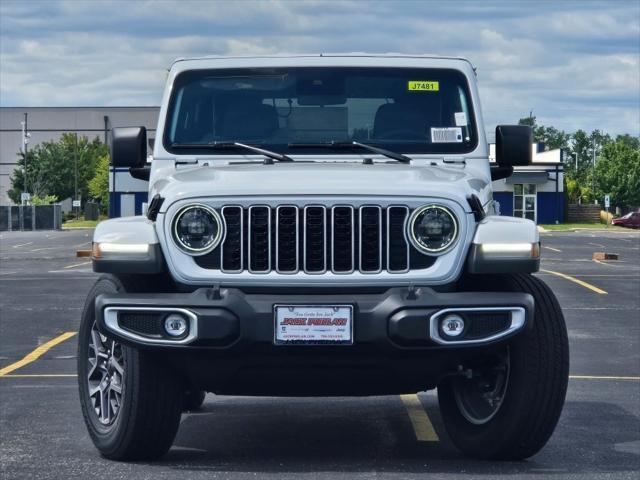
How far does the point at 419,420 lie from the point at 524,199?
3464 inches

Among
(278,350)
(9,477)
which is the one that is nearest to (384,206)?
(278,350)

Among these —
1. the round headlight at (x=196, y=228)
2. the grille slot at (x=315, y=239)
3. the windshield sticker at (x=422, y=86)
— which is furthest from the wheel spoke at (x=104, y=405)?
the windshield sticker at (x=422, y=86)

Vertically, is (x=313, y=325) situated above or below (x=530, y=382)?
above

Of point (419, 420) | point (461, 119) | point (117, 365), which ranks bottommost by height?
point (419, 420)

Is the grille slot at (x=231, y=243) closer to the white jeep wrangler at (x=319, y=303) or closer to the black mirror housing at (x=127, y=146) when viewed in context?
the white jeep wrangler at (x=319, y=303)

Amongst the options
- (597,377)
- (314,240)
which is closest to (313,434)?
(314,240)

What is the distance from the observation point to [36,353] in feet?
47.5

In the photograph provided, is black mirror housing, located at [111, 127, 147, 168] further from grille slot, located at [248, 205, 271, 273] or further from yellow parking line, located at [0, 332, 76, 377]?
yellow parking line, located at [0, 332, 76, 377]

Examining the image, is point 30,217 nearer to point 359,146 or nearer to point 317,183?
point 359,146

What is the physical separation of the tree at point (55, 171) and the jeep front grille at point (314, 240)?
10705cm

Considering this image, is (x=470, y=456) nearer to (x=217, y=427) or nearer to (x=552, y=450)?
(x=552, y=450)

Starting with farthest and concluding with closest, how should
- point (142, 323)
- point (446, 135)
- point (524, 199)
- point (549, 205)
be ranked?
point (549, 205)
point (524, 199)
point (446, 135)
point (142, 323)

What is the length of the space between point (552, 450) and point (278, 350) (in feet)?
6.60

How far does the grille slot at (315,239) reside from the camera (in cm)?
672
